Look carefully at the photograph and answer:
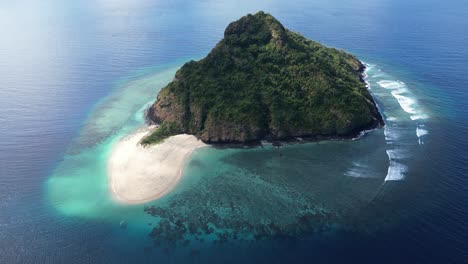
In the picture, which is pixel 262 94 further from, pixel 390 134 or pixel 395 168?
pixel 395 168

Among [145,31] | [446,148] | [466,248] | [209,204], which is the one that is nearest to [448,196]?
[466,248]

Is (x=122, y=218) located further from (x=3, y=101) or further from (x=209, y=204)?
(x=3, y=101)

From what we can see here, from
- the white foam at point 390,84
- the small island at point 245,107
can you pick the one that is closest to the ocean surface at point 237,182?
the white foam at point 390,84

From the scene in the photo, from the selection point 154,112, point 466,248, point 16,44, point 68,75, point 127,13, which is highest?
point 127,13

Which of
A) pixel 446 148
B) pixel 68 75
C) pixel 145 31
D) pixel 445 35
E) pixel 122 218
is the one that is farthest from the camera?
pixel 145 31

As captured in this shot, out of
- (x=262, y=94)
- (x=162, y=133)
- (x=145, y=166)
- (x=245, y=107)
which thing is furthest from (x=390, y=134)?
(x=145, y=166)

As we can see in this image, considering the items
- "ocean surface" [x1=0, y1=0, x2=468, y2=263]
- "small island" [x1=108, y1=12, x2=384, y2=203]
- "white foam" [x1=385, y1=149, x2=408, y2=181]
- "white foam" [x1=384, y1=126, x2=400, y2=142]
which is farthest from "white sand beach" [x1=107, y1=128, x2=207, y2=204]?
"white foam" [x1=384, y1=126, x2=400, y2=142]
